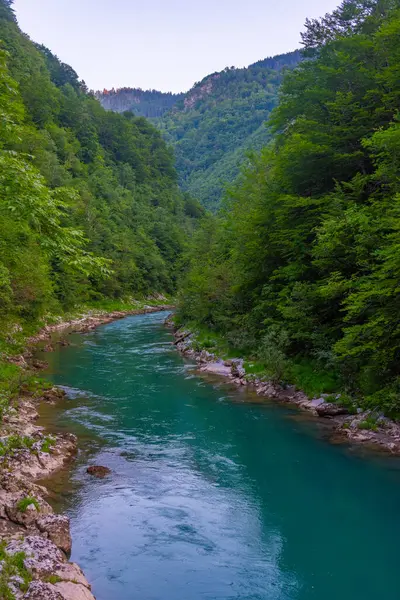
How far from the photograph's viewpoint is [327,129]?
23453 mm

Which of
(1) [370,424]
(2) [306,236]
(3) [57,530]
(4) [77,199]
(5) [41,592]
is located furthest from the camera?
(4) [77,199]

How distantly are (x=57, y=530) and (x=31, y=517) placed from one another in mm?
711

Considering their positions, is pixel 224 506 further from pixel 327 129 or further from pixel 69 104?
pixel 69 104

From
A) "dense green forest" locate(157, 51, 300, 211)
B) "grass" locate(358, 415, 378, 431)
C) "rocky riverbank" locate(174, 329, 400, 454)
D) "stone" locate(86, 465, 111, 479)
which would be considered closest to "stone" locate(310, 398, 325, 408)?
"rocky riverbank" locate(174, 329, 400, 454)

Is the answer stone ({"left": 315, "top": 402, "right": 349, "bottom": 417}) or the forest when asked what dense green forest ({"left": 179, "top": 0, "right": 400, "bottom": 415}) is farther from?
stone ({"left": 315, "top": 402, "right": 349, "bottom": 417})

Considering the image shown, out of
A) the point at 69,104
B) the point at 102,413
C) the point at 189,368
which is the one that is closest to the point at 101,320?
the point at 189,368

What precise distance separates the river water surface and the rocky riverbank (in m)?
0.79

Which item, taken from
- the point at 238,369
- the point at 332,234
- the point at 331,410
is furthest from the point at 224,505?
the point at 238,369

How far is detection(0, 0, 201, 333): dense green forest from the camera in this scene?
9.07 metres

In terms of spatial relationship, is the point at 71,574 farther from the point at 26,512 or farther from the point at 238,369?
the point at 238,369

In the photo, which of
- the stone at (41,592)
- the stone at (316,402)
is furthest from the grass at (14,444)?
the stone at (316,402)

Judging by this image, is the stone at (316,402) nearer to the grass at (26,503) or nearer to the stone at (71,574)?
the grass at (26,503)

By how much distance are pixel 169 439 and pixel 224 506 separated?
190 inches

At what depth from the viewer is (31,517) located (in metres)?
9.62
